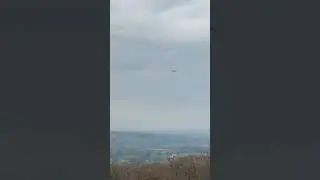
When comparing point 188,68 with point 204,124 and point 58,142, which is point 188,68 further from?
point 58,142

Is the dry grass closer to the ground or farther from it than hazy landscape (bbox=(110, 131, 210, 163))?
closer to the ground

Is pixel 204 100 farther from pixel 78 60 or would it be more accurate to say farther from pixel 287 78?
pixel 78 60

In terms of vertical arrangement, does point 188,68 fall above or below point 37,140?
above

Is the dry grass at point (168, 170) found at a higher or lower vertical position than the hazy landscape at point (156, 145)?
lower

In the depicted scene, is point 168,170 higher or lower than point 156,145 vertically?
lower

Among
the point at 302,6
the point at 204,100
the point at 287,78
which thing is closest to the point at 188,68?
the point at 204,100

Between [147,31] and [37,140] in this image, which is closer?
[37,140]

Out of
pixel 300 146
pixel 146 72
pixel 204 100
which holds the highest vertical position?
pixel 146 72

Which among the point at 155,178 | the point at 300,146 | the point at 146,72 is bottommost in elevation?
the point at 155,178

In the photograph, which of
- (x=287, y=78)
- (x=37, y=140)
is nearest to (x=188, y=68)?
(x=287, y=78)
